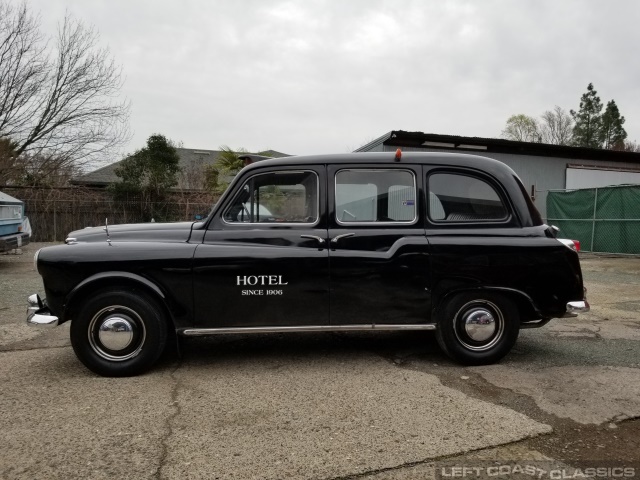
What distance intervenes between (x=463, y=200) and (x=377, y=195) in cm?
78

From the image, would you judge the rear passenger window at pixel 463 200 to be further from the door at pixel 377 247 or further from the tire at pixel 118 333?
the tire at pixel 118 333

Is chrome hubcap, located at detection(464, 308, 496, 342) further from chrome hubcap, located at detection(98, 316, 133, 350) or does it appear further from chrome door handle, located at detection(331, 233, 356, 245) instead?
chrome hubcap, located at detection(98, 316, 133, 350)

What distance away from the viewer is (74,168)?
20344mm

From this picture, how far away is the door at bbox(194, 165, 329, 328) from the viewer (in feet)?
12.5

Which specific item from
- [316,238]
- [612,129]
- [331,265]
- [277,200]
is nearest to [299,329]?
[331,265]

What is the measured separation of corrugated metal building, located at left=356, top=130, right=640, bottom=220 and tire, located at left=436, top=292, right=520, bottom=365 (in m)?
11.3

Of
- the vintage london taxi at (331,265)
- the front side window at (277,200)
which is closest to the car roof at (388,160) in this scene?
the vintage london taxi at (331,265)

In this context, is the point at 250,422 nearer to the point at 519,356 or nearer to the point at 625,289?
the point at 519,356

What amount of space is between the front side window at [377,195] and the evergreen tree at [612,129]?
53.1 meters

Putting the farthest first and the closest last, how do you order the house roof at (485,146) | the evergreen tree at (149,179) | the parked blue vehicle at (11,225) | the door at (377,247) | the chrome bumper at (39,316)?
the evergreen tree at (149,179)
the house roof at (485,146)
the parked blue vehicle at (11,225)
the door at (377,247)
the chrome bumper at (39,316)

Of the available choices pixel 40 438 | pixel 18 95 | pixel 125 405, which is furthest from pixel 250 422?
pixel 18 95

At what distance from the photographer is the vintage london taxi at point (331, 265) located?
3.74m

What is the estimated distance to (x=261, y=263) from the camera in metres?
3.83

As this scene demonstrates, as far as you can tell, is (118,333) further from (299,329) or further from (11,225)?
(11,225)
